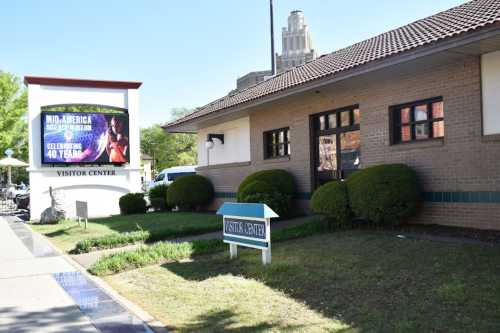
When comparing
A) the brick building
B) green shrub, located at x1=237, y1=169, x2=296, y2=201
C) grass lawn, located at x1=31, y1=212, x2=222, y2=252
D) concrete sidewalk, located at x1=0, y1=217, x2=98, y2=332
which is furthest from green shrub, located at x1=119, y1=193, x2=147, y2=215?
concrete sidewalk, located at x1=0, y1=217, x2=98, y2=332

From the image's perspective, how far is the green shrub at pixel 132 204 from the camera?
20312mm

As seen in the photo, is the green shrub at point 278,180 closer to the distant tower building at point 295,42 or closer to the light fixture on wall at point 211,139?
the light fixture on wall at point 211,139

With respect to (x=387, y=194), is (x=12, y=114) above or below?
above

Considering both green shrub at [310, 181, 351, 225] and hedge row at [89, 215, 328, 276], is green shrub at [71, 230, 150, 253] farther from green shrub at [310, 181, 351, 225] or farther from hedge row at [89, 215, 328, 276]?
green shrub at [310, 181, 351, 225]

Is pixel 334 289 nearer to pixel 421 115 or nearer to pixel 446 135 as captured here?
pixel 446 135

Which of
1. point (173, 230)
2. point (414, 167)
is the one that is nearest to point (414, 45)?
point (414, 167)

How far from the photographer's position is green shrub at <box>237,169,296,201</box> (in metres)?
14.4

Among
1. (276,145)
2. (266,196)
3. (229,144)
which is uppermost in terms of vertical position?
(229,144)

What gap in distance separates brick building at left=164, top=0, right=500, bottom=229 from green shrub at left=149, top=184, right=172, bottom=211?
6.69 metres

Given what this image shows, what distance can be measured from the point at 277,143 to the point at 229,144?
338 cm

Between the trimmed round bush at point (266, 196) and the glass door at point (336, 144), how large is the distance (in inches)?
43.4

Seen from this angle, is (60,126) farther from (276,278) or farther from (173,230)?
(276,278)

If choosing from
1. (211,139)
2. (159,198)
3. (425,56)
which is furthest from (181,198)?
(425,56)

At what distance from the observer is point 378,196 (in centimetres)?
1016
